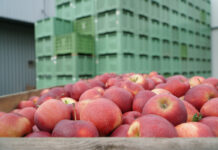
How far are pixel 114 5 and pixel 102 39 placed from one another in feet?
2.56

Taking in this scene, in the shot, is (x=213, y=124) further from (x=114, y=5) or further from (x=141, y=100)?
(x=114, y=5)

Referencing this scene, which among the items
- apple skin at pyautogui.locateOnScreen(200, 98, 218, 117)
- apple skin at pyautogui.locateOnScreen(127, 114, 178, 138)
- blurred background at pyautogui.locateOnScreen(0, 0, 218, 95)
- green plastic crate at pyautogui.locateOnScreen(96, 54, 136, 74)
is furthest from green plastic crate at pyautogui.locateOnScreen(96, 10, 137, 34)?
apple skin at pyautogui.locateOnScreen(127, 114, 178, 138)

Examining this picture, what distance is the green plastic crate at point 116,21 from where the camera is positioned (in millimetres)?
4188

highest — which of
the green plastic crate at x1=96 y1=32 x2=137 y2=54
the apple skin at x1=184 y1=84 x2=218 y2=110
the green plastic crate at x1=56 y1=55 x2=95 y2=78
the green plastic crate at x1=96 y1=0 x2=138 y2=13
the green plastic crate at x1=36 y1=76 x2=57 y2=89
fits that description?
the green plastic crate at x1=96 y1=0 x2=138 y2=13

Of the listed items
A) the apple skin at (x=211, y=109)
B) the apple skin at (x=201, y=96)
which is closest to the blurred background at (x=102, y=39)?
the apple skin at (x=201, y=96)

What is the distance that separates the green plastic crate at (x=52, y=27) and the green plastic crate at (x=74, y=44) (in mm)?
303

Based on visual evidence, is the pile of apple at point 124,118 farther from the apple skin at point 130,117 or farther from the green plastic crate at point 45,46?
the green plastic crate at point 45,46

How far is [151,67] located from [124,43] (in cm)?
117

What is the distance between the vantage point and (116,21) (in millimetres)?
4215

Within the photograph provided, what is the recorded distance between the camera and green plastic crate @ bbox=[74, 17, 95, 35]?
479 centimetres

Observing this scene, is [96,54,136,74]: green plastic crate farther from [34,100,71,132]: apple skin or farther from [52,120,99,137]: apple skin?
[52,120,99,137]: apple skin

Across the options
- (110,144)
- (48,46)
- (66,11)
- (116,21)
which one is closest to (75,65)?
(48,46)

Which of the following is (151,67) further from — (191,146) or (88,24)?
(191,146)

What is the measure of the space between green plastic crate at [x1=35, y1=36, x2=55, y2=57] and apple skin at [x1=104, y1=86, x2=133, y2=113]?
4139 mm
